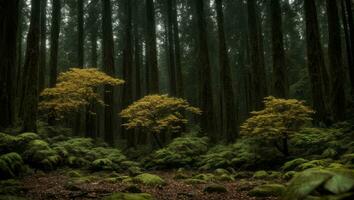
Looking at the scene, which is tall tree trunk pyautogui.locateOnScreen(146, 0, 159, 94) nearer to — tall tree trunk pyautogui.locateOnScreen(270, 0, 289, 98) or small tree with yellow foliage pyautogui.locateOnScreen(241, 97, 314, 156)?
tall tree trunk pyautogui.locateOnScreen(270, 0, 289, 98)

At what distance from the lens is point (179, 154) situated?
16625 mm

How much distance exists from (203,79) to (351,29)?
28.2 ft

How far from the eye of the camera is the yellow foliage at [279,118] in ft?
41.5

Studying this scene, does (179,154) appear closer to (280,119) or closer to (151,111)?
(151,111)

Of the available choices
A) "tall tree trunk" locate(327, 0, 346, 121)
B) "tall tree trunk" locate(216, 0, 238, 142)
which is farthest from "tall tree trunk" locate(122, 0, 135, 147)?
"tall tree trunk" locate(327, 0, 346, 121)

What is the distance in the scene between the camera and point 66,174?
39.0 feet

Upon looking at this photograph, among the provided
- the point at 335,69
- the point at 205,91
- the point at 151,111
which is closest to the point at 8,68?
the point at 151,111

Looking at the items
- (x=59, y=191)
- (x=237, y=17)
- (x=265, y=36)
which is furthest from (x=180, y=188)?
(x=265, y=36)

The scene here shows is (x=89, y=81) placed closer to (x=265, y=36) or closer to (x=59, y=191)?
(x=59, y=191)

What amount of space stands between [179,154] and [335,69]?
793 cm

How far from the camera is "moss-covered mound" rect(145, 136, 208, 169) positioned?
16156 mm

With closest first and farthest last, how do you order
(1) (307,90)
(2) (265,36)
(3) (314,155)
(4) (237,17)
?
(3) (314,155) < (1) (307,90) < (4) (237,17) < (2) (265,36)

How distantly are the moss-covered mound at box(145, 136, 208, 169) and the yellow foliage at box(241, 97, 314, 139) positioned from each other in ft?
13.4

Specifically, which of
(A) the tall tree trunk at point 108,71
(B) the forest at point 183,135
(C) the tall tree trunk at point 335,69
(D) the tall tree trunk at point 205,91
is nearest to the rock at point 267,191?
(B) the forest at point 183,135
